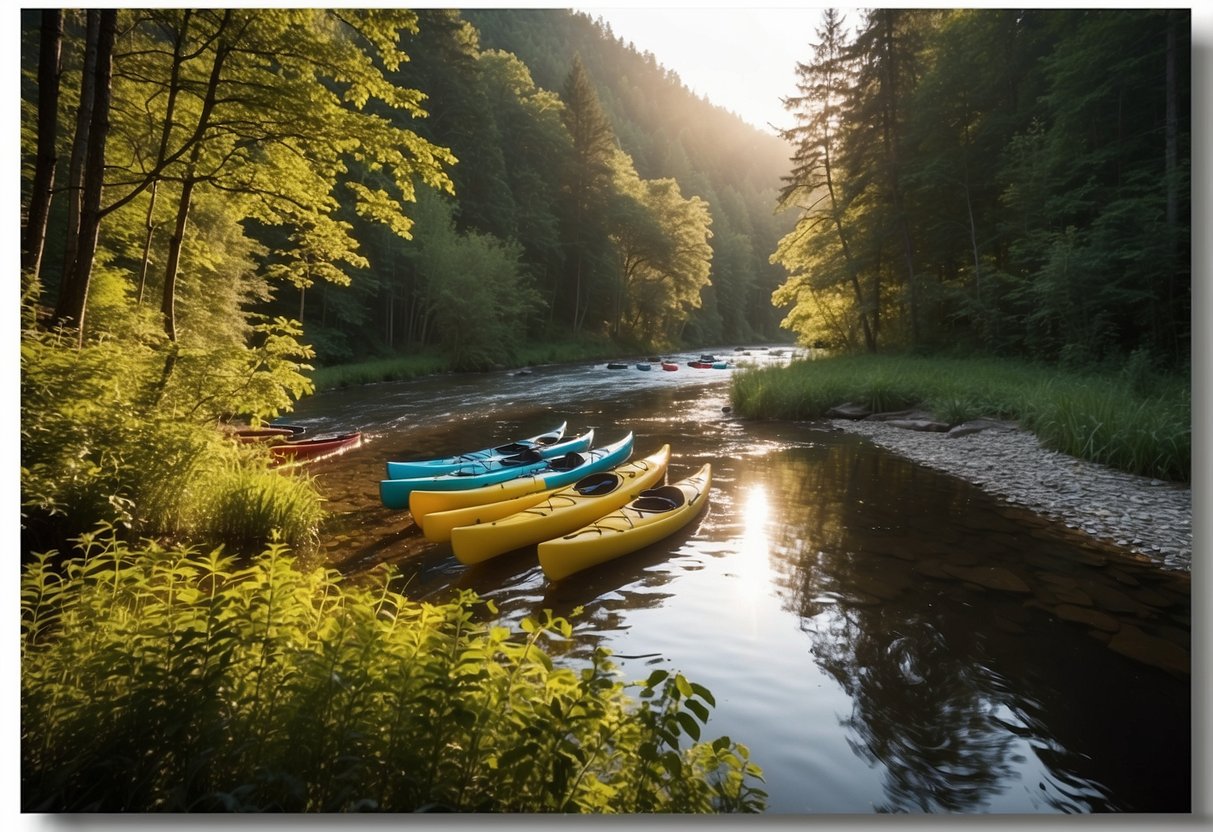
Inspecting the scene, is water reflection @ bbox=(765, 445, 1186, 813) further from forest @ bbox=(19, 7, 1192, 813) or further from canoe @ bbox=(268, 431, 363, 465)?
canoe @ bbox=(268, 431, 363, 465)

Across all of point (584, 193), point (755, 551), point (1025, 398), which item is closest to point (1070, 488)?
point (1025, 398)

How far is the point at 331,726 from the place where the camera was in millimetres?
1748

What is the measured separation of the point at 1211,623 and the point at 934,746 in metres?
1.49

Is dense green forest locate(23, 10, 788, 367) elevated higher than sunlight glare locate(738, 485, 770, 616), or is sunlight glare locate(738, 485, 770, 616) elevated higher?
dense green forest locate(23, 10, 788, 367)

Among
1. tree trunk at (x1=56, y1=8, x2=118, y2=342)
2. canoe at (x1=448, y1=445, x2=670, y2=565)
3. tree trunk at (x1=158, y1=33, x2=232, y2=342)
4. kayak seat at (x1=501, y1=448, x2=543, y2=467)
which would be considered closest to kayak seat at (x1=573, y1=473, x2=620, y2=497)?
canoe at (x1=448, y1=445, x2=670, y2=565)

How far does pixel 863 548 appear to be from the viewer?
16.5 ft

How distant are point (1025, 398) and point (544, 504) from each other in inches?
284

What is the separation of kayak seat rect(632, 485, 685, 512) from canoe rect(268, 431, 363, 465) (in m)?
4.56

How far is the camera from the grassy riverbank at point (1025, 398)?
4938 millimetres

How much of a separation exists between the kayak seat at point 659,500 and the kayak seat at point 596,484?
41cm

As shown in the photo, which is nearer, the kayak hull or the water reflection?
the water reflection

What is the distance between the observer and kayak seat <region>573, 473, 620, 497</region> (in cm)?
565

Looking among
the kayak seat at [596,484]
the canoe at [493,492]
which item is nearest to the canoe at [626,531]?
the kayak seat at [596,484]
